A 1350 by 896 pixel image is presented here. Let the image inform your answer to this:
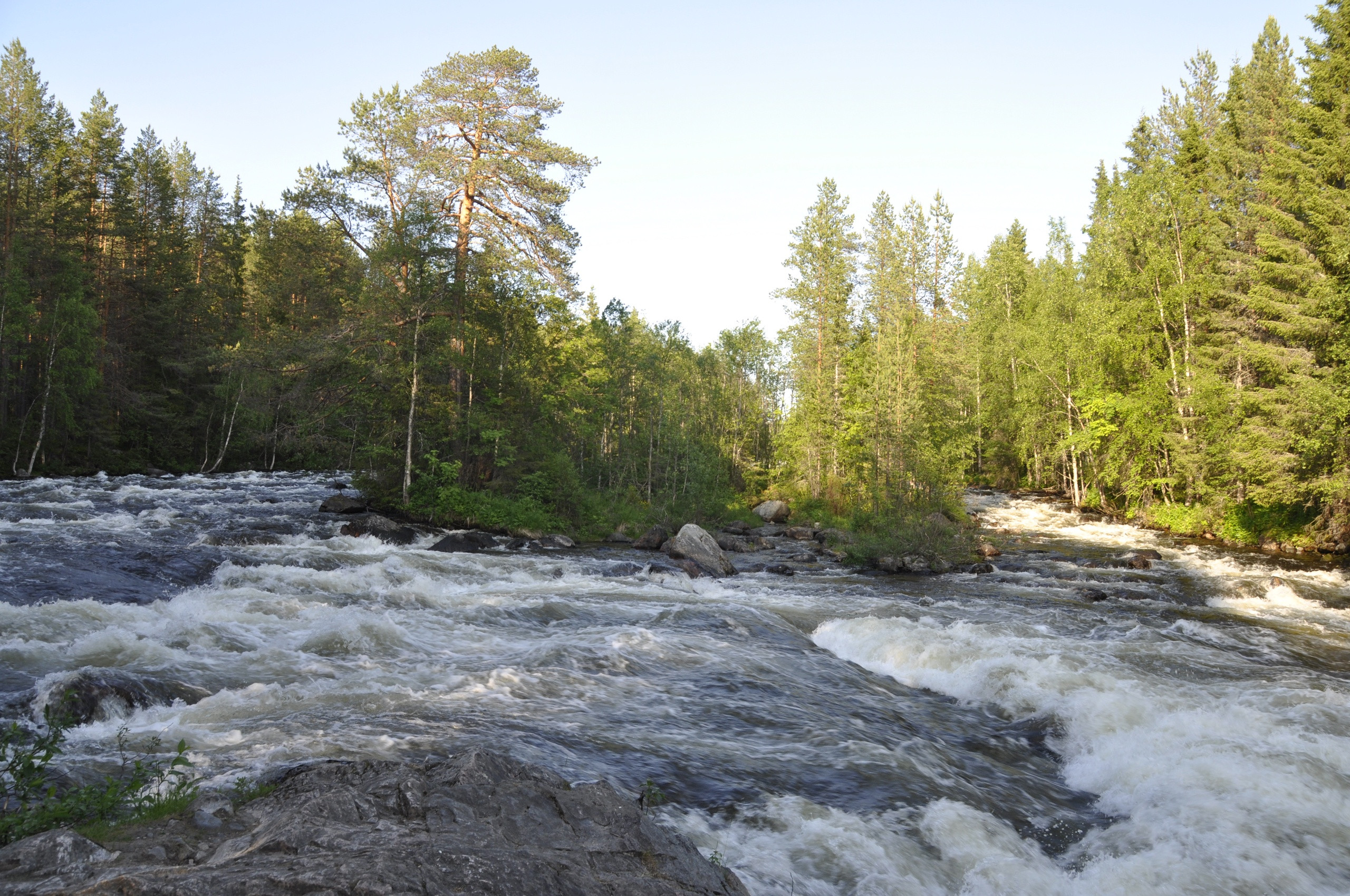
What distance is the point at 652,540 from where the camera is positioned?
2427cm

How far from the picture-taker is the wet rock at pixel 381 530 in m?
19.8

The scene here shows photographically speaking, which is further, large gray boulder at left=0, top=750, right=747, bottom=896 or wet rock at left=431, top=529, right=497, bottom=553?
wet rock at left=431, top=529, right=497, bottom=553

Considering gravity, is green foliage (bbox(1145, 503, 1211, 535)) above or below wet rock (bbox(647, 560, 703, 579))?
above

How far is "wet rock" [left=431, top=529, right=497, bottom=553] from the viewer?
65.0 feet

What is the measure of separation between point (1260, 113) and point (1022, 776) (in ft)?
111

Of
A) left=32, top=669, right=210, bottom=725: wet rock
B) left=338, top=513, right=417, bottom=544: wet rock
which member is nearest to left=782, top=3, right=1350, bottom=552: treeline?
left=338, top=513, right=417, bottom=544: wet rock

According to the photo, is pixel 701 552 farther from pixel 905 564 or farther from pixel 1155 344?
pixel 1155 344

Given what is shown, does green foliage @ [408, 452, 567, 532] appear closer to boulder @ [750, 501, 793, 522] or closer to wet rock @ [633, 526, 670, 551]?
wet rock @ [633, 526, 670, 551]

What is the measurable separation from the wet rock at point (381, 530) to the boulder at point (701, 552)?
739cm

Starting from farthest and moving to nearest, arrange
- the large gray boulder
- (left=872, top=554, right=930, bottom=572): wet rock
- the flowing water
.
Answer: (left=872, top=554, right=930, bottom=572): wet rock, the flowing water, the large gray boulder

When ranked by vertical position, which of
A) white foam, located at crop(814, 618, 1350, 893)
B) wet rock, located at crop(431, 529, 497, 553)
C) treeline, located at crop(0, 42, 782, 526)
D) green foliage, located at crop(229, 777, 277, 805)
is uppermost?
treeline, located at crop(0, 42, 782, 526)

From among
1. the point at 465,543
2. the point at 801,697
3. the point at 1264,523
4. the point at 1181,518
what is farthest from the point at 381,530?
the point at 1181,518

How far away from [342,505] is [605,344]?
14.5 m

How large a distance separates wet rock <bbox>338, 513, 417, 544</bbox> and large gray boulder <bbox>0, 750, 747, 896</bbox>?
52.3 feet
